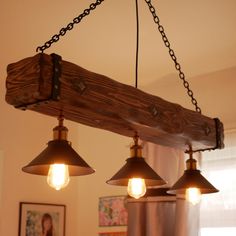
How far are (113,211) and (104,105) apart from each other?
2.15 meters

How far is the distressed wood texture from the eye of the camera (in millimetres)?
1146

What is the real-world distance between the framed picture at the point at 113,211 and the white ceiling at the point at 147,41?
89 cm

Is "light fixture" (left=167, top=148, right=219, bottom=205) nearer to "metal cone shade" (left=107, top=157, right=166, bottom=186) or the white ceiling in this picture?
"metal cone shade" (left=107, top=157, right=166, bottom=186)

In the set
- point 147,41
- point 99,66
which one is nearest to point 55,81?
point 147,41

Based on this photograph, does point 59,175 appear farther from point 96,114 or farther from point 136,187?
point 136,187

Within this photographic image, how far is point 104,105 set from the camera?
1302 millimetres

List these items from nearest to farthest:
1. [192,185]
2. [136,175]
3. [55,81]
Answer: [55,81] < [136,175] < [192,185]

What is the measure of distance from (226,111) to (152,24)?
0.92 meters

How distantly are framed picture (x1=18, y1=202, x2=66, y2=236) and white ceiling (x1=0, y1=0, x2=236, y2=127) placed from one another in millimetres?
994

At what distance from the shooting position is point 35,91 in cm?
112

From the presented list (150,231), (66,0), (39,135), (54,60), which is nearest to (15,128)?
(39,135)

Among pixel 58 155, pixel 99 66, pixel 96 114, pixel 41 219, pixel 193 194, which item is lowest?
pixel 41 219

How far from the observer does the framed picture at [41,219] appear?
125 inches

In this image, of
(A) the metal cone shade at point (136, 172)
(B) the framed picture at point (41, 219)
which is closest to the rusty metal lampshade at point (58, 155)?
(A) the metal cone shade at point (136, 172)
